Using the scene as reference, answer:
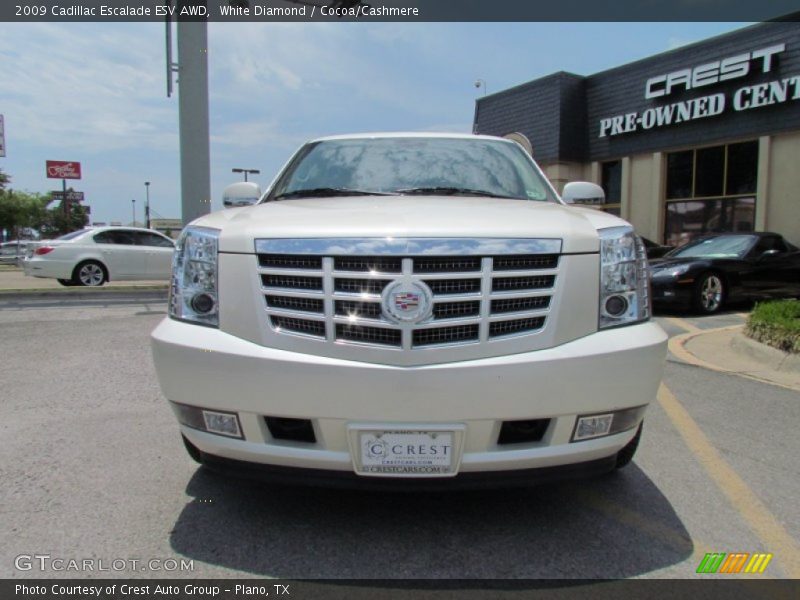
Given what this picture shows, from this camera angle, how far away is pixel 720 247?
33.9 ft

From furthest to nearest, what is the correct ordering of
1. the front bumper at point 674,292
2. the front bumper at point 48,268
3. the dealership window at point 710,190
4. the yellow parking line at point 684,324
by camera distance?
1. the dealership window at point 710,190
2. the front bumper at point 48,268
3. the front bumper at point 674,292
4. the yellow parking line at point 684,324

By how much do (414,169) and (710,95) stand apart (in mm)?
14889

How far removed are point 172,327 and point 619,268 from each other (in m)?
1.83

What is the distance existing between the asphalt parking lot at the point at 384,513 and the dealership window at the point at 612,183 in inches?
620

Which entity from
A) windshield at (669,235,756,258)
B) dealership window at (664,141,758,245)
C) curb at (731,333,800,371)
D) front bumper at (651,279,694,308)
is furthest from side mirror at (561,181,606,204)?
dealership window at (664,141,758,245)

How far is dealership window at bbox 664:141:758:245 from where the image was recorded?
50.5ft

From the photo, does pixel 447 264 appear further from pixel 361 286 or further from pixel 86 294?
pixel 86 294

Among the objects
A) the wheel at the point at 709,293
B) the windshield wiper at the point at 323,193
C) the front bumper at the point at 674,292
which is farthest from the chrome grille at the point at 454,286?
the wheel at the point at 709,293

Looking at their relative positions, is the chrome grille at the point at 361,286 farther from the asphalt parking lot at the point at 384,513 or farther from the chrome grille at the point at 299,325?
the asphalt parking lot at the point at 384,513

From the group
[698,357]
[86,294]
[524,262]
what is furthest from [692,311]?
[86,294]

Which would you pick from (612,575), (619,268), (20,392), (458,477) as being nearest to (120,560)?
(458,477)

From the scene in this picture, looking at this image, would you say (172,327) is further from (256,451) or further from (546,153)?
(546,153)

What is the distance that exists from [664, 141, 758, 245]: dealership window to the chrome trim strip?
49.9 feet

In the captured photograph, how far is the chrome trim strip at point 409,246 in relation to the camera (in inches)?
90.5
